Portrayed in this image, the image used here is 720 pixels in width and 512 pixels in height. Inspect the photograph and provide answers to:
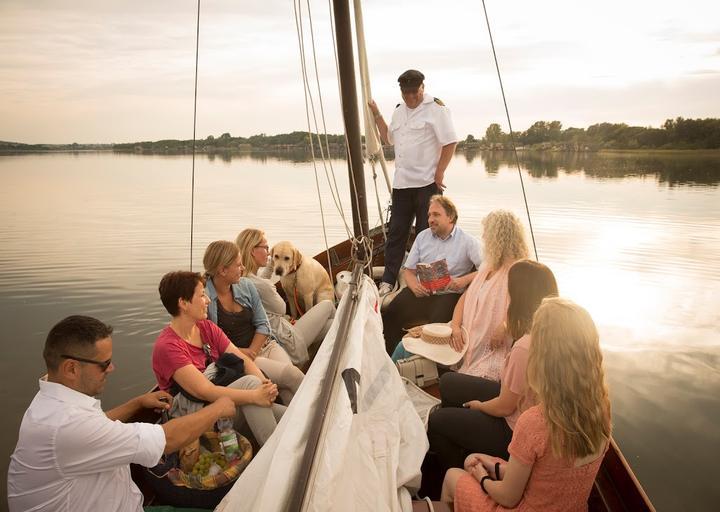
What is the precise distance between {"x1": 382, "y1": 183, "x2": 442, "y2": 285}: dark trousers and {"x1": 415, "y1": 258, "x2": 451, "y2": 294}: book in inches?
33.6

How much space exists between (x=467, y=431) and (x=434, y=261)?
163 cm

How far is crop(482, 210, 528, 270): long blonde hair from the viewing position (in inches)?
102

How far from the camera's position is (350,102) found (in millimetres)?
4133

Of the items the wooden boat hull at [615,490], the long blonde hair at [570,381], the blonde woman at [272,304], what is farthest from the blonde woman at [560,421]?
the blonde woman at [272,304]

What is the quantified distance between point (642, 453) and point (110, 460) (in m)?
4.04

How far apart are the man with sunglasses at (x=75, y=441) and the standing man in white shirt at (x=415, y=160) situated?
2694 millimetres

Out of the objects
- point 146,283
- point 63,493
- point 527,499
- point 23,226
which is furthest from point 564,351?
point 23,226

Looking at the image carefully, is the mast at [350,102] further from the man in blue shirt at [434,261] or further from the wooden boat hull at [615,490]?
the wooden boat hull at [615,490]

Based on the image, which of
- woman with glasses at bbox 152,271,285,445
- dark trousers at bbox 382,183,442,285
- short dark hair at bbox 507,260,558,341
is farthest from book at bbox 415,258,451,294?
woman with glasses at bbox 152,271,285,445

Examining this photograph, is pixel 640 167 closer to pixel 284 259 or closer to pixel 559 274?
pixel 559 274

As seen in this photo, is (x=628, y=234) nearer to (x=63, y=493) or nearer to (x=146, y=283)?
(x=146, y=283)

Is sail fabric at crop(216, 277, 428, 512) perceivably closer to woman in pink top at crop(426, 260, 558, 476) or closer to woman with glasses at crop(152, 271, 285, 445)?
woman in pink top at crop(426, 260, 558, 476)

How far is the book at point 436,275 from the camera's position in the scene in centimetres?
333

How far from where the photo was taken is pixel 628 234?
13.1 m
